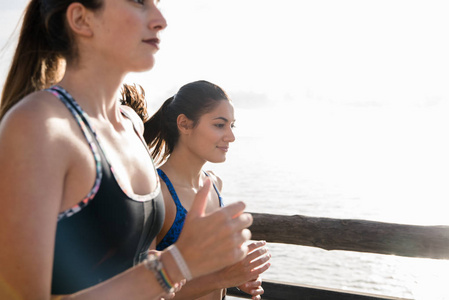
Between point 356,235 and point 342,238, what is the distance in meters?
0.10

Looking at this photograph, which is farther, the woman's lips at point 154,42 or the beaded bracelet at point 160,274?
the woman's lips at point 154,42

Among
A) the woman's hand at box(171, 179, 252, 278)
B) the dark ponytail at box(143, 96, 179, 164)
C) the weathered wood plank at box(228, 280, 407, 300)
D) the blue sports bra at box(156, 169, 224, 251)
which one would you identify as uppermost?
the woman's hand at box(171, 179, 252, 278)

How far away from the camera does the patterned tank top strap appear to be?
109 cm

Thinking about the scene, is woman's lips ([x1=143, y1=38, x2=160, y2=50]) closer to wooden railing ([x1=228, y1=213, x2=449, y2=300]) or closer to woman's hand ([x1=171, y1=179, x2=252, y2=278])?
woman's hand ([x1=171, y1=179, x2=252, y2=278])

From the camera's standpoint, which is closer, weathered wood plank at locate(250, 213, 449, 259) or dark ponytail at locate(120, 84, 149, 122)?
dark ponytail at locate(120, 84, 149, 122)

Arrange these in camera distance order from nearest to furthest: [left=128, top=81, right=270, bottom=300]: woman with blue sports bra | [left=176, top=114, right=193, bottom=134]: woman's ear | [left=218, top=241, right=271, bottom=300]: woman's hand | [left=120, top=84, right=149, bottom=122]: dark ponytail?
1. [left=218, top=241, right=271, bottom=300]: woman's hand
2. [left=120, top=84, right=149, bottom=122]: dark ponytail
3. [left=128, top=81, right=270, bottom=300]: woman with blue sports bra
4. [left=176, top=114, right=193, bottom=134]: woman's ear

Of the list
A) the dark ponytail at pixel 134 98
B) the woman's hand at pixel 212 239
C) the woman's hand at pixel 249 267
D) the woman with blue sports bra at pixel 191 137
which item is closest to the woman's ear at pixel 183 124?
the woman with blue sports bra at pixel 191 137

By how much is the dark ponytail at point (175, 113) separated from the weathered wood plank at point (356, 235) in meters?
1.08

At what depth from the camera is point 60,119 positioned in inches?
42.9

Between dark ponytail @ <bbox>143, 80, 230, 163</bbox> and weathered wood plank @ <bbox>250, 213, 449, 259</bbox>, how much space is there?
1.08 m

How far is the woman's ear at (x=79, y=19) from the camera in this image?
4.06 ft

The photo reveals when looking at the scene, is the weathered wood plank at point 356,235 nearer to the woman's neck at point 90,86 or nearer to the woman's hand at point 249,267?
the woman's hand at point 249,267

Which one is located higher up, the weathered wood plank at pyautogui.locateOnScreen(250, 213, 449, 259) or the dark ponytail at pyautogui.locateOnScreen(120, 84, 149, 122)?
the dark ponytail at pyautogui.locateOnScreen(120, 84, 149, 122)

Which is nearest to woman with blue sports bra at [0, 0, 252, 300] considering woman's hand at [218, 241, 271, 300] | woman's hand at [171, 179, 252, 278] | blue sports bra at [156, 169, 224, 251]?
woman's hand at [171, 179, 252, 278]
